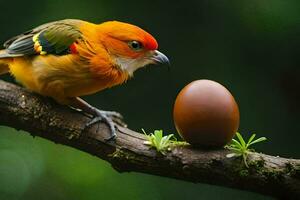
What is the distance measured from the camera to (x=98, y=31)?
279cm

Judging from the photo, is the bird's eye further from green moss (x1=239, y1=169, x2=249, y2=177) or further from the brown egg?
green moss (x1=239, y1=169, x2=249, y2=177)

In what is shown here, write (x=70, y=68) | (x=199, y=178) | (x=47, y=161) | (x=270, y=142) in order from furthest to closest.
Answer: (x=270, y=142), (x=47, y=161), (x=70, y=68), (x=199, y=178)

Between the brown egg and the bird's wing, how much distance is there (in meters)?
0.56

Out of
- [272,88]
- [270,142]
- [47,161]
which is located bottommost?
[47,161]

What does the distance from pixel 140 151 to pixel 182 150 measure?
0.46 feet

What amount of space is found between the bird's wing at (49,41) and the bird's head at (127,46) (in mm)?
116

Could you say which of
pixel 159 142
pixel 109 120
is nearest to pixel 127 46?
pixel 109 120

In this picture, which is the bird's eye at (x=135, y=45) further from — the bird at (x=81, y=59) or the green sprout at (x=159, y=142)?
the green sprout at (x=159, y=142)

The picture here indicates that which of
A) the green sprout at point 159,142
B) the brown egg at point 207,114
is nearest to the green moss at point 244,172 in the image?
the brown egg at point 207,114

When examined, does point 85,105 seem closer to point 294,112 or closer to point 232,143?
point 232,143

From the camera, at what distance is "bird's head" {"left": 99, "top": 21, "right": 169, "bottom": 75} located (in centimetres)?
271

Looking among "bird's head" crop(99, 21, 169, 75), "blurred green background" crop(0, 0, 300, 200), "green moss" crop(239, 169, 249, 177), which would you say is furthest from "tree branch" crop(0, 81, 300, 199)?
"blurred green background" crop(0, 0, 300, 200)

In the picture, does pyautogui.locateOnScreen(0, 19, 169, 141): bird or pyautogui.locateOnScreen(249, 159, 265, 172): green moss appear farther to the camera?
pyautogui.locateOnScreen(0, 19, 169, 141): bird

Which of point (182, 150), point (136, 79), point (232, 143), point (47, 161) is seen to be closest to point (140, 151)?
point (182, 150)
